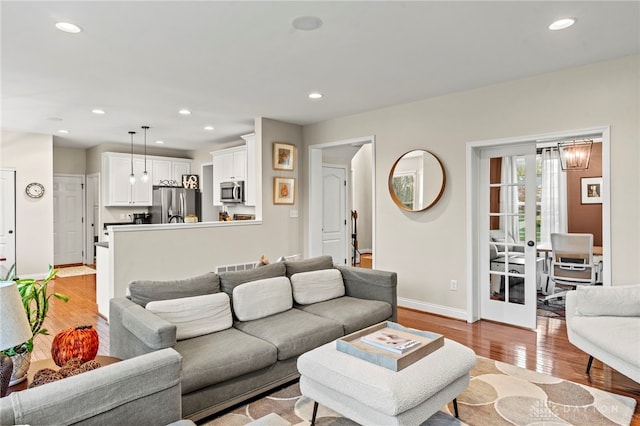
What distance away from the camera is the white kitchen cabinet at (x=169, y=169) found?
27.8ft

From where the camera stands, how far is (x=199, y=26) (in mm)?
2758

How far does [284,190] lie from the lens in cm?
584

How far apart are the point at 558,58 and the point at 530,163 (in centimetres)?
109

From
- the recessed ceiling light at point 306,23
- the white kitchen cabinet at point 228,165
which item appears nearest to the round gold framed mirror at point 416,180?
the recessed ceiling light at point 306,23

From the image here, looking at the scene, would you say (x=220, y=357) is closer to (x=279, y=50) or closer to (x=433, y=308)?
(x=279, y=50)

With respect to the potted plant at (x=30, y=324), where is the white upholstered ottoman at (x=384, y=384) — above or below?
below

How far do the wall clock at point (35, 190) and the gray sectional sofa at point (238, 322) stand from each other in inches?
220

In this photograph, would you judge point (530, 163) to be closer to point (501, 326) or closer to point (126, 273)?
point (501, 326)

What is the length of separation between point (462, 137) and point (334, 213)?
3033mm

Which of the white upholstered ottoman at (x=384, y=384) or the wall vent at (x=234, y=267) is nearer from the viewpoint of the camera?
the white upholstered ottoman at (x=384, y=384)

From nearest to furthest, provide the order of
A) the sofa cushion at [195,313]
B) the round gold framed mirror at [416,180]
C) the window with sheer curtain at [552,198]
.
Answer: the sofa cushion at [195,313] → the round gold framed mirror at [416,180] → the window with sheer curtain at [552,198]

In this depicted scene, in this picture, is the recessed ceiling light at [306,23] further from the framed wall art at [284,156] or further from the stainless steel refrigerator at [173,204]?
the stainless steel refrigerator at [173,204]

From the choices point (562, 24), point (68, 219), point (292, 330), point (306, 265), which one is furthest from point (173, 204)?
point (562, 24)

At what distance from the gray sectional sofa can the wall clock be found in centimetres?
559
